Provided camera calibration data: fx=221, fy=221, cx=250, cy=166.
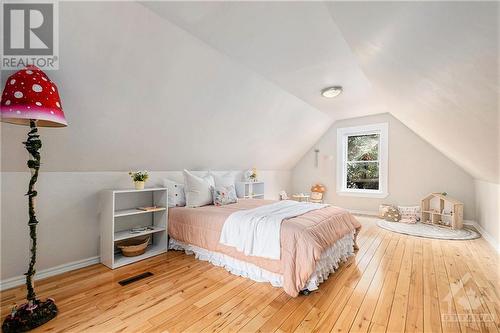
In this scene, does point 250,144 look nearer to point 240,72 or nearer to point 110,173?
point 240,72

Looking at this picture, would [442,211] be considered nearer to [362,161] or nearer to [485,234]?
[485,234]

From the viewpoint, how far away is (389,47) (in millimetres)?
1754

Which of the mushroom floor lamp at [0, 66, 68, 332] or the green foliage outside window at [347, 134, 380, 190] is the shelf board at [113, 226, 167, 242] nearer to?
the mushroom floor lamp at [0, 66, 68, 332]

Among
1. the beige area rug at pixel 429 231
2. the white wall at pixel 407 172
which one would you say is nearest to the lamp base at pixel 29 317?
the beige area rug at pixel 429 231

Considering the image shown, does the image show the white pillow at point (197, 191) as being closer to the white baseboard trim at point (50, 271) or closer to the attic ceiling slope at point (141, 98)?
the attic ceiling slope at point (141, 98)

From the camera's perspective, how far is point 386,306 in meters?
1.84

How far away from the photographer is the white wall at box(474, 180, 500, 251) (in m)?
3.15

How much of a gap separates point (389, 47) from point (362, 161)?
417 cm

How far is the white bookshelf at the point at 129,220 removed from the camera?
2.56 meters

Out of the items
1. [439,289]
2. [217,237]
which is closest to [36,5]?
[217,237]

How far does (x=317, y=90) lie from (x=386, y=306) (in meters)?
3.00
